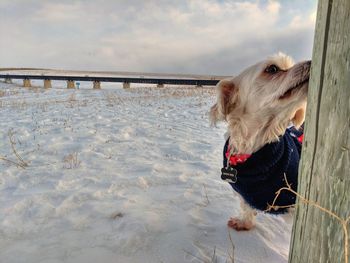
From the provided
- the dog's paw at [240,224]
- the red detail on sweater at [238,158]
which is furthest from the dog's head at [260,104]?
the dog's paw at [240,224]

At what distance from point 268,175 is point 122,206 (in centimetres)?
156

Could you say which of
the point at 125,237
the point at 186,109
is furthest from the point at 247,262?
the point at 186,109

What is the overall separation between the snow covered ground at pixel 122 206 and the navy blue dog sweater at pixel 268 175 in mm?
329

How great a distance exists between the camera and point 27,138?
608 cm

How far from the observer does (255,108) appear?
2908mm

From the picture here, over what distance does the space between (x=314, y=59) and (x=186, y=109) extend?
31.4ft

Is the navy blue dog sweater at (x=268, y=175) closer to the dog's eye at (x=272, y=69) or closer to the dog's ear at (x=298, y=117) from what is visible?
the dog's ear at (x=298, y=117)

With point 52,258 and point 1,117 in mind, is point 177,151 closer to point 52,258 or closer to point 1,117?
point 52,258

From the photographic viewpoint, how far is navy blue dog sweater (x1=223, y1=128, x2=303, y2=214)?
8.21 feet

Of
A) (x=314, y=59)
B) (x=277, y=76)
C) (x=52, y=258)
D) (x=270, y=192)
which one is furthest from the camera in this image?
(x=277, y=76)

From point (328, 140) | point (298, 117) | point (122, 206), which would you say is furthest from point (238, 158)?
point (328, 140)

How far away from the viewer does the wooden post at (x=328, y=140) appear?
3.62ft

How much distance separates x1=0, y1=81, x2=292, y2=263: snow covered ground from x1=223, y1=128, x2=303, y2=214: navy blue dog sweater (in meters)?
0.33

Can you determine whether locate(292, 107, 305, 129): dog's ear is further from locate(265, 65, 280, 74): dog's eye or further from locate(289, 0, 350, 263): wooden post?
locate(289, 0, 350, 263): wooden post
